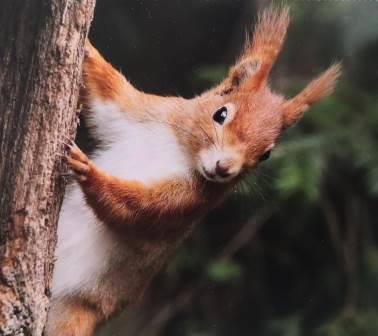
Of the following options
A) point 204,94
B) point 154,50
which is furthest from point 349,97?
point 154,50

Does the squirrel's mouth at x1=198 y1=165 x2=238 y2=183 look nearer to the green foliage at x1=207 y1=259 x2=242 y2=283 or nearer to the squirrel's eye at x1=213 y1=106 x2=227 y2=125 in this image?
the squirrel's eye at x1=213 y1=106 x2=227 y2=125

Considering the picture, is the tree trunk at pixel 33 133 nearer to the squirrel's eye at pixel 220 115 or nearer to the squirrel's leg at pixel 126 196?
the squirrel's leg at pixel 126 196

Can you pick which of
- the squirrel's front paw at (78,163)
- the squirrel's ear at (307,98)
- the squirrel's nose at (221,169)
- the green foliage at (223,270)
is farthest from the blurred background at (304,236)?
the squirrel's front paw at (78,163)

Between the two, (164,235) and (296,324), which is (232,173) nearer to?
(164,235)

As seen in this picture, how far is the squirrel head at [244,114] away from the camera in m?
1.11

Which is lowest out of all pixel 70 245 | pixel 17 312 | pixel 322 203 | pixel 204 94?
pixel 17 312

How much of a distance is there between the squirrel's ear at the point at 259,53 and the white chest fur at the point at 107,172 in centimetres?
15

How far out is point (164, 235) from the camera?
1.21 m

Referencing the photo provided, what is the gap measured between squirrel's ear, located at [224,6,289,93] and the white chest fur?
15 cm

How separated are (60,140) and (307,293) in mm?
1657

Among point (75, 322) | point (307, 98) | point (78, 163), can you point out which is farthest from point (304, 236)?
point (78, 163)

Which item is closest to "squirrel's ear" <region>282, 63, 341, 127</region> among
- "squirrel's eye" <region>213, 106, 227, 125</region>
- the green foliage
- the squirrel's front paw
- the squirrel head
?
the squirrel head

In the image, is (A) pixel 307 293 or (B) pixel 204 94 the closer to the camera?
(B) pixel 204 94

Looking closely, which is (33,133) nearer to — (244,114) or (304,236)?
(244,114)
